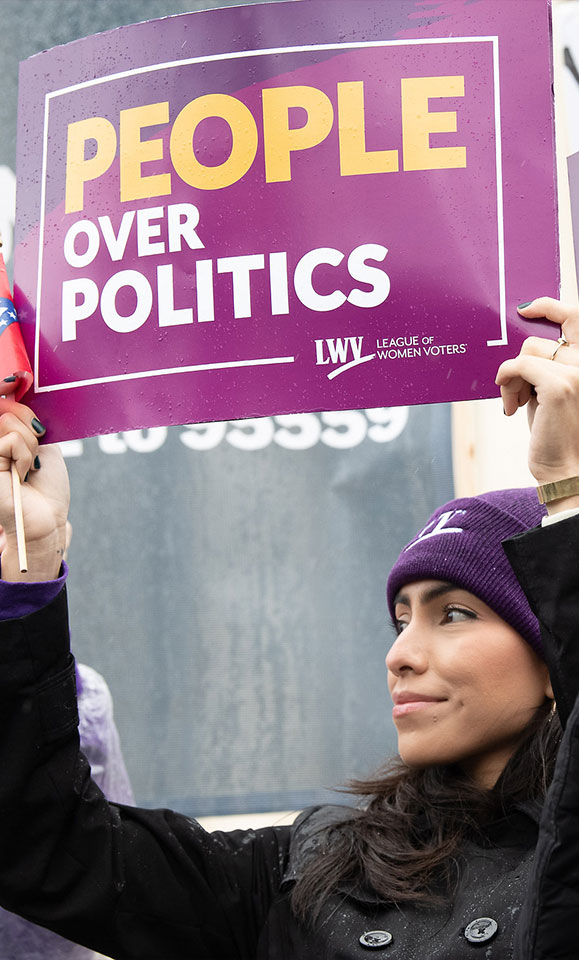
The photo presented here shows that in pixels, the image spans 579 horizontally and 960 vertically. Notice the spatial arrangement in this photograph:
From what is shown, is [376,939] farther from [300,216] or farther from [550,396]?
[300,216]

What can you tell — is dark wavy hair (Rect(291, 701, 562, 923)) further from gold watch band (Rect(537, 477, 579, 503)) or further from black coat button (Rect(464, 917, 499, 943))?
gold watch band (Rect(537, 477, 579, 503))

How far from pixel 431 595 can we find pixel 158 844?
0.44 m

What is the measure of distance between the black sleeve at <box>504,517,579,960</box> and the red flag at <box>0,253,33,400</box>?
0.62 m

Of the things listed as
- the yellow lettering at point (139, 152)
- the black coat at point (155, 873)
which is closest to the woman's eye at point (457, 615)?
the black coat at point (155, 873)

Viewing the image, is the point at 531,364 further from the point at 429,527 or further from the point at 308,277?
the point at 429,527

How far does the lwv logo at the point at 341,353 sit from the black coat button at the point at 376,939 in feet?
1.99

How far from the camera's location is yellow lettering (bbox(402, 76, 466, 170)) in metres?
1.33

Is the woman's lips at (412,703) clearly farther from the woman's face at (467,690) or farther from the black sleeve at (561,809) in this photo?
the black sleeve at (561,809)

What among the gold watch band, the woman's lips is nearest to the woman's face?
the woman's lips

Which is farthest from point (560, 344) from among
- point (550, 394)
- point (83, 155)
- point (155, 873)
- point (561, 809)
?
point (155, 873)

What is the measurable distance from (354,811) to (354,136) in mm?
822

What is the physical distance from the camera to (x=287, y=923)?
1428 millimetres

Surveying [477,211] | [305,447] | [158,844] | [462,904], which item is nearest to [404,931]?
[462,904]

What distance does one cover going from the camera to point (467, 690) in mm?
1416
